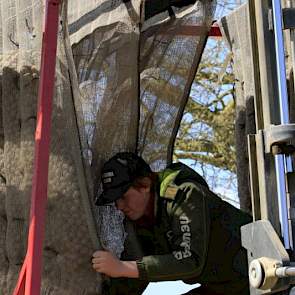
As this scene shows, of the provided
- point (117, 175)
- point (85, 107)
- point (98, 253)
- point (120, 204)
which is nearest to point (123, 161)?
point (117, 175)

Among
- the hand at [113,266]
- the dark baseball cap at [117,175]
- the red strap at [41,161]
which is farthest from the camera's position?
the dark baseball cap at [117,175]

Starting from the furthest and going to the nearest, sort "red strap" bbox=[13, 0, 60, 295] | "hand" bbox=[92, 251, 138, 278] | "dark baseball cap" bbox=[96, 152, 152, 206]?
1. "dark baseball cap" bbox=[96, 152, 152, 206]
2. "hand" bbox=[92, 251, 138, 278]
3. "red strap" bbox=[13, 0, 60, 295]

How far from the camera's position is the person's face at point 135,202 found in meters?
3.43

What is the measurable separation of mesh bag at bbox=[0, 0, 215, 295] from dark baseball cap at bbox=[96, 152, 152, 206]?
0.19 ft

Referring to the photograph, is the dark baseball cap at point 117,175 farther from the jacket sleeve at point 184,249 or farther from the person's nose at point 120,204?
the jacket sleeve at point 184,249

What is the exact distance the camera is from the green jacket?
3221mm

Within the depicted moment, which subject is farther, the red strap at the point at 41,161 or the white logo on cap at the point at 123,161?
the white logo on cap at the point at 123,161

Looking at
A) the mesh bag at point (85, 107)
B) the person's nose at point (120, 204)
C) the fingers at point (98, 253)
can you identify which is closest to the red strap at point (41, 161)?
the mesh bag at point (85, 107)

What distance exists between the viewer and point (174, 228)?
329 cm

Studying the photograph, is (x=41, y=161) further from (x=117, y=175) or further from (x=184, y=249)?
(x=184, y=249)

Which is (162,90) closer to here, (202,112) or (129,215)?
(129,215)

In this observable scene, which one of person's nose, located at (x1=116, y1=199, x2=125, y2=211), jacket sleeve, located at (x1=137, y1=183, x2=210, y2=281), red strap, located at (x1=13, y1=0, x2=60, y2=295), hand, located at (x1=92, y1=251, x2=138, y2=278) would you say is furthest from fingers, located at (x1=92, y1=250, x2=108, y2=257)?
red strap, located at (x1=13, y1=0, x2=60, y2=295)

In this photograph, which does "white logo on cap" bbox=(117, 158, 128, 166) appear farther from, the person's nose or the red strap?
the red strap

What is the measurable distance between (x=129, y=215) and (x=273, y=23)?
139cm
